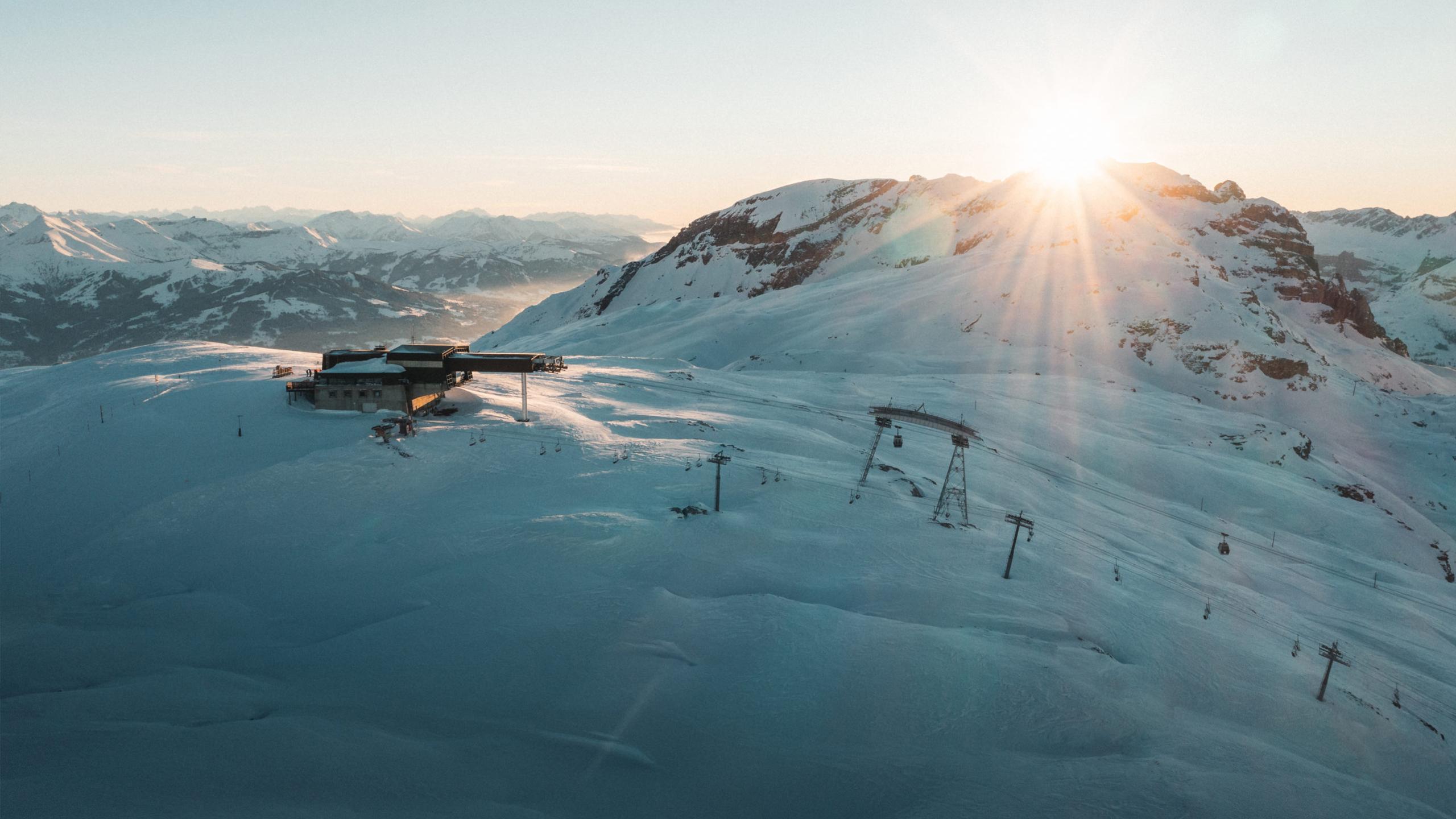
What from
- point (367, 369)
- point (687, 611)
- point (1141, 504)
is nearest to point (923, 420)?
point (1141, 504)

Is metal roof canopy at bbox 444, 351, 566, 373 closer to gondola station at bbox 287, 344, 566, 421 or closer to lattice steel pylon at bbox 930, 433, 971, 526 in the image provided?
gondola station at bbox 287, 344, 566, 421

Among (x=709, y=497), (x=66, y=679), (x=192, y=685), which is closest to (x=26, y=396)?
(x=66, y=679)

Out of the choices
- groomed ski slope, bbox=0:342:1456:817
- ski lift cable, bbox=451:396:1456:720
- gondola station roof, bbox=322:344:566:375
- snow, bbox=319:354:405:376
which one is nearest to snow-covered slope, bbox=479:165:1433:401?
gondola station roof, bbox=322:344:566:375

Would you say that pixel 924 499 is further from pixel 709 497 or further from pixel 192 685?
pixel 192 685

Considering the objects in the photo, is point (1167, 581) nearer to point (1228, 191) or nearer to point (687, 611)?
point (687, 611)

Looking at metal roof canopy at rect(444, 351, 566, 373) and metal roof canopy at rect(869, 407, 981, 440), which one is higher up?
metal roof canopy at rect(444, 351, 566, 373)

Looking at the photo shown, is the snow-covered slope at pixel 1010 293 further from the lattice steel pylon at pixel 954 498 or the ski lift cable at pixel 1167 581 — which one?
the ski lift cable at pixel 1167 581

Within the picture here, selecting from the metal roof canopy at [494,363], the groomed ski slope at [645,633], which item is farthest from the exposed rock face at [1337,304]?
the metal roof canopy at [494,363]
